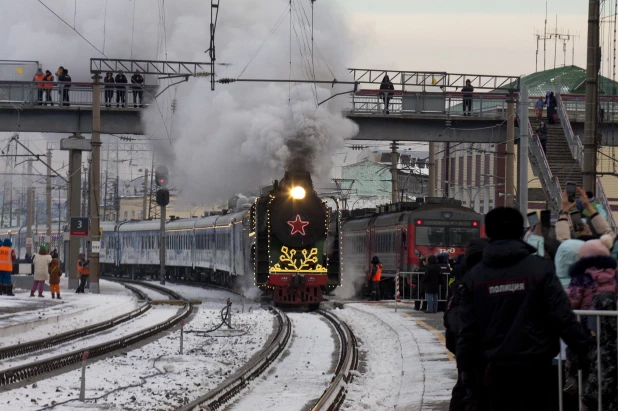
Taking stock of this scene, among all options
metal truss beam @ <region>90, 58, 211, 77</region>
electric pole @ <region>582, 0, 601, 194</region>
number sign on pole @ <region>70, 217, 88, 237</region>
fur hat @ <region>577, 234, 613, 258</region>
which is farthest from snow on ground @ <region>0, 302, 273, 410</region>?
number sign on pole @ <region>70, 217, 88, 237</region>


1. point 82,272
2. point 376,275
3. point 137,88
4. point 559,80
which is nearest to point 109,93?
point 137,88

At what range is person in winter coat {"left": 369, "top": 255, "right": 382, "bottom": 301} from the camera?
33.3 m

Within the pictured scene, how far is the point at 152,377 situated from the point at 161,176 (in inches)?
1185

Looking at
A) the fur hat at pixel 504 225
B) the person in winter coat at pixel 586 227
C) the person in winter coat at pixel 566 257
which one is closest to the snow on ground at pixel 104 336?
the person in winter coat at pixel 586 227

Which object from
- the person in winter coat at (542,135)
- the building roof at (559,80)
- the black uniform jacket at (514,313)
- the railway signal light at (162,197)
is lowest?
the black uniform jacket at (514,313)

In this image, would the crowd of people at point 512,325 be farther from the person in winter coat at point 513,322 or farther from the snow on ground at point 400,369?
→ the snow on ground at point 400,369

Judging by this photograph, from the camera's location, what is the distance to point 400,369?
1620cm

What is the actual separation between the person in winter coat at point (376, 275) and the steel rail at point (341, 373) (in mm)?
9414

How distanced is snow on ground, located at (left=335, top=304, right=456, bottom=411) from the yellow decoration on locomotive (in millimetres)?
3114

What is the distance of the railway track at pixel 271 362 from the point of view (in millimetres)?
12102

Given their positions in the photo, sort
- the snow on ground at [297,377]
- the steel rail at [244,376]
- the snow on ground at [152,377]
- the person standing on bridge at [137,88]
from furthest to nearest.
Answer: the person standing on bridge at [137,88] → the snow on ground at [297,377] → the snow on ground at [152,377] → the steel rail at [244,376]

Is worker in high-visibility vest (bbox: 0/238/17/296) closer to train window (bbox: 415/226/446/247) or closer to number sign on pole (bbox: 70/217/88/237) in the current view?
number sign on pole (bbox: 70/217/88/237)

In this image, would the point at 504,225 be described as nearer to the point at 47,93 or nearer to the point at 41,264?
the point at 41,264

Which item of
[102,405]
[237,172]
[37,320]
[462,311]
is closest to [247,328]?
[37,320]
